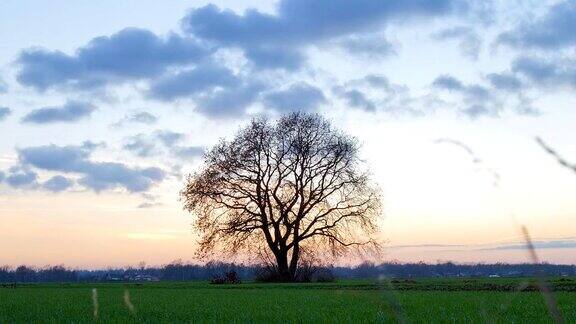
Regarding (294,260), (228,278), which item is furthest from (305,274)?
(228,278)

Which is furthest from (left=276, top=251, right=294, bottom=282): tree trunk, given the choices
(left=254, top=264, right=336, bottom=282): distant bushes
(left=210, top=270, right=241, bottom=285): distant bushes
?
(left=210, top=270, right=241, bottom=285): distant bushes

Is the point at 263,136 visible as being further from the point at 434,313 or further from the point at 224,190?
the point at 434,313

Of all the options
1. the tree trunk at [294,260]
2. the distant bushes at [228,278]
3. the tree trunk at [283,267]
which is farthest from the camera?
the tree trunk at [294,260]

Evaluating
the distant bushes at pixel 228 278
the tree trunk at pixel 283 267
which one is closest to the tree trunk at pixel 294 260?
the tree trunk at pixel 283 267

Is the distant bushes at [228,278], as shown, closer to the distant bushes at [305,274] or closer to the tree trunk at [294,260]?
the distant bushes at [305,274]

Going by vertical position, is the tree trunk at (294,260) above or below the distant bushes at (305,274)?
above

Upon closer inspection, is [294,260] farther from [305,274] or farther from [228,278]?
[228,278]

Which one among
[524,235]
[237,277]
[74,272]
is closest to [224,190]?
[237,277]

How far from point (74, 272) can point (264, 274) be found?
262ft

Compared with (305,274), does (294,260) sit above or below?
above

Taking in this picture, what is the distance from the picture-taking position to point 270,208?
5641cm

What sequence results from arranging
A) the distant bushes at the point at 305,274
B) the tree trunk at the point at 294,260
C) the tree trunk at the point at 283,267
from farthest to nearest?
the tree trunk at the point at 294,260 < the tree trunk at the point at 283,267 < the distant bushes at the point at 305,274

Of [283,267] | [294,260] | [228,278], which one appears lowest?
[228,278]

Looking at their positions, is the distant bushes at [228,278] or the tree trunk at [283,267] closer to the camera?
the distant bushes at [228,278]
